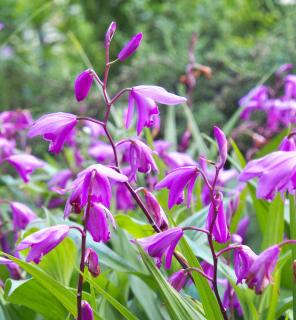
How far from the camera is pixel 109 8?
5.29 m

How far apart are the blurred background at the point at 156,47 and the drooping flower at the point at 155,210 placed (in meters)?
1.27

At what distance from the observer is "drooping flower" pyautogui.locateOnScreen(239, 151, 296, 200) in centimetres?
94

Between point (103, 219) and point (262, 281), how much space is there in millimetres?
277

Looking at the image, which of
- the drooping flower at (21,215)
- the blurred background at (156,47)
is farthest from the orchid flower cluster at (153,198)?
the blurred background at (156,47)

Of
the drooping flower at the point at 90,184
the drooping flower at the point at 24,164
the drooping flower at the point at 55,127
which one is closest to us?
the drooping flower at the point at 90,184

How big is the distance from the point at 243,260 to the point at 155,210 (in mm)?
191

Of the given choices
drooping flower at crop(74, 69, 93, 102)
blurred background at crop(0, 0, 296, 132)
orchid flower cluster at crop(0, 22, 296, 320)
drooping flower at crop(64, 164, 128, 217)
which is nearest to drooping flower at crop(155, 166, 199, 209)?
orchid flower cluster at crop(0, 22, 296, 320)

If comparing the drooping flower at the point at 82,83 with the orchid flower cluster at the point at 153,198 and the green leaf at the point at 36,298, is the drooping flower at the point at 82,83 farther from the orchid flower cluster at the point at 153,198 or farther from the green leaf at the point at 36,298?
the green leaf at the point at 36,298

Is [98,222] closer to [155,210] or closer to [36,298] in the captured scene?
[155,210]

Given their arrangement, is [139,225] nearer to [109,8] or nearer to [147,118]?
[147,118]

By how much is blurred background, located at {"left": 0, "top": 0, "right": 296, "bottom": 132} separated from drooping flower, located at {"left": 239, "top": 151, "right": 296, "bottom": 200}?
145 centimetres

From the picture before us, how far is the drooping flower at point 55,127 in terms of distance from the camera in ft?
3.73

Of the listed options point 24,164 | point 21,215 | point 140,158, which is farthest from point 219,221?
point 24,164

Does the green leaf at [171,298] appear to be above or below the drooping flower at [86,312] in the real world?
below
